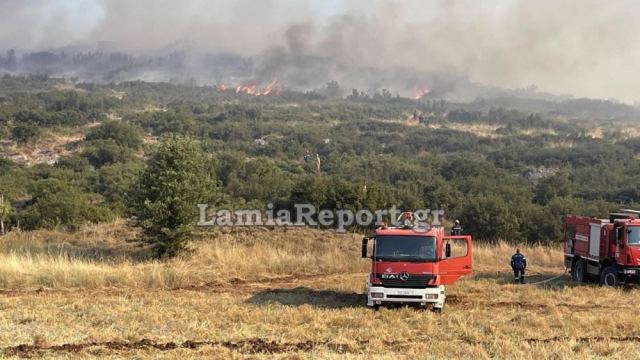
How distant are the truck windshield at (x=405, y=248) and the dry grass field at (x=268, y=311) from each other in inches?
49.0

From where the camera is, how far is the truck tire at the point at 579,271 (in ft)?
69.2

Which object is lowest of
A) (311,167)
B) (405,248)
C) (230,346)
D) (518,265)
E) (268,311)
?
(268,311)

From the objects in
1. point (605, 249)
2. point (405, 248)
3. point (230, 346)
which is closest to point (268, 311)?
point (230, 346)

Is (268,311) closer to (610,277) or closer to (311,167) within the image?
(610,277)

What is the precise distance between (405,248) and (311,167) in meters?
61.7

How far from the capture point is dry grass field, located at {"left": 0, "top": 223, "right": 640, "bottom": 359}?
1144 cm

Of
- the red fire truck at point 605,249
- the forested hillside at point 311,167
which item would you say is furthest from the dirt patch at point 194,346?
the forested hillside at point 311,167

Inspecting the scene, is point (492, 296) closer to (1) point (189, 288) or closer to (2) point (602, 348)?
(2) point (602, 348)

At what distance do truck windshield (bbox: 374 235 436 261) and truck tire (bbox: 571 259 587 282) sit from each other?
8348 mm

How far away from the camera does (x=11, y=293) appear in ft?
57.2

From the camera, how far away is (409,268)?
15.1m

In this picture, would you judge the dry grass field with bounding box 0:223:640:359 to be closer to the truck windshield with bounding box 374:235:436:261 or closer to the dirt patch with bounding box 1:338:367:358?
the dirt patch with bounding box 1:338:367:358

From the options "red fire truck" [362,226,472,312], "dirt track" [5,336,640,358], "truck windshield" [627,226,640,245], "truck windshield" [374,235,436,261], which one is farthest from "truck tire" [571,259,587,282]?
"dirt track" [5,336,640,358]

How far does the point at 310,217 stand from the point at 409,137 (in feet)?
292
